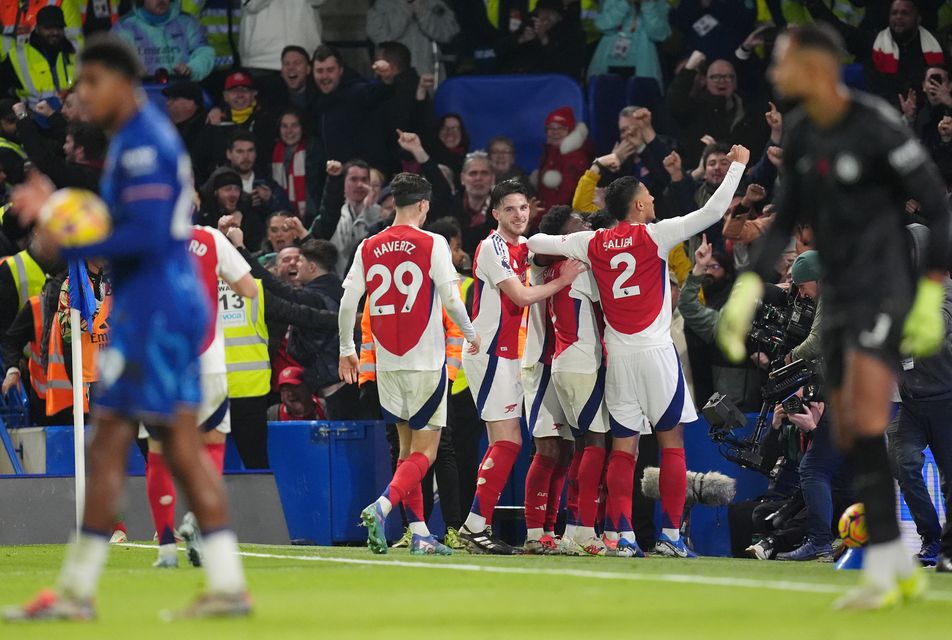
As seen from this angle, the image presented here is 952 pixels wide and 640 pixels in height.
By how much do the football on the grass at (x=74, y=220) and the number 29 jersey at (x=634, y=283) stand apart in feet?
18.0

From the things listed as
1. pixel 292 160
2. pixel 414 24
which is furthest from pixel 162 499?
pixel 414 24

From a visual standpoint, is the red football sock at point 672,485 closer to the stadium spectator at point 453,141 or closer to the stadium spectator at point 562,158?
the stadium spectator at point 562,158

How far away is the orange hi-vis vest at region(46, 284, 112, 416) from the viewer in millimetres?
12891

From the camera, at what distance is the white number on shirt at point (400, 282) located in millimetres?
10836

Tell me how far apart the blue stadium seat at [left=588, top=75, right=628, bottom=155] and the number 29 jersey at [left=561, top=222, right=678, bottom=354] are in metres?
5.48

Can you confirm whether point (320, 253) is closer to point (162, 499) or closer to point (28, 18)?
point (162, 499)

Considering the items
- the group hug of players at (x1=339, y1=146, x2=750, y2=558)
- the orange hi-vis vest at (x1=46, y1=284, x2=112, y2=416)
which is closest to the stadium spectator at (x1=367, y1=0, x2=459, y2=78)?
the orange hi-vis vest at (x1=46, y1=284, x2=112, y2=416)

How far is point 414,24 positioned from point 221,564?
12.6m

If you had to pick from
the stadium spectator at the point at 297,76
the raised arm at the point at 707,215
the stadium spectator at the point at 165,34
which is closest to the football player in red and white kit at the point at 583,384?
the raised arm at the point at 707,215

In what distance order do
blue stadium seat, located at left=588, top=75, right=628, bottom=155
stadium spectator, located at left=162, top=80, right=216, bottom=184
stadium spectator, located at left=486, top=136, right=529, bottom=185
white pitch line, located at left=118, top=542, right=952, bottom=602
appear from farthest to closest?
stadium spectator, located at left=162, top=80, right=216, bottom=184
blue stadium seat, located at left=588, top=75, right=628, bottom=155
stadium spectator, located at left=486, top=136, right=529, bottom=185
white pitch line, located at left=118, top=542, right=952, bottom=602

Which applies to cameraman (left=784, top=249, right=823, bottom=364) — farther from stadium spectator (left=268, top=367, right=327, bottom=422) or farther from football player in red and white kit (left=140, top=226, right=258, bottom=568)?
stadium spectator (left=268, top=367, right=327, bottom=422)

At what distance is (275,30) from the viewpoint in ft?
59.1

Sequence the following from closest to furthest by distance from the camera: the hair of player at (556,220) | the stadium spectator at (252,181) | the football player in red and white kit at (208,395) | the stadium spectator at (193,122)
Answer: the football player in red and white kit at (208,395)
the hair of player at (556,220)
the stadium spectator at (252,181)
the stadium spectator at (193,122)

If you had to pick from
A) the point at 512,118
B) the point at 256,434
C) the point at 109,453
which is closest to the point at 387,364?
the point at 256,434
